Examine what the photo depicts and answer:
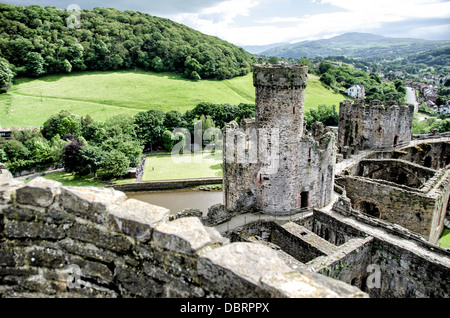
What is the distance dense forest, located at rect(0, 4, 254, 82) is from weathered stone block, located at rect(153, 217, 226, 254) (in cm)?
8502

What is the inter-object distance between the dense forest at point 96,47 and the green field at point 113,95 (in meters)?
3.67

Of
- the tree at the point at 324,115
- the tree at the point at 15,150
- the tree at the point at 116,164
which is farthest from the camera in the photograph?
the tree at the point at 324,115

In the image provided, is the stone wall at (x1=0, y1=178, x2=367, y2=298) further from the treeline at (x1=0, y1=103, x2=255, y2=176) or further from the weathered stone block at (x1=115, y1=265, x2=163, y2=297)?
the treeline at (x1=0, y1=103, x2=255, y2=176)

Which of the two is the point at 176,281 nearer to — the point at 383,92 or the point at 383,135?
the point at 383,135

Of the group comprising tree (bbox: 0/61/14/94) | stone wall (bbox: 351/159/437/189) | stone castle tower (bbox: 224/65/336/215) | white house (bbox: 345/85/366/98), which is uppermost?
tree (bbox: 0/61/14/94)

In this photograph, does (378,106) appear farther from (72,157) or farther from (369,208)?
(72,157)

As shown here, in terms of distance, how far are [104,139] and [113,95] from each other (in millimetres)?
25470

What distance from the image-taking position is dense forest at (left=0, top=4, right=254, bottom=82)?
3255 inches

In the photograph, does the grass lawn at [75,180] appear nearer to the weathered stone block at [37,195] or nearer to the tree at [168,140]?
the tree at [168,140]

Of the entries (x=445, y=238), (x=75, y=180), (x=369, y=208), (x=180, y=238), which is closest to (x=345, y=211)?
(x=369, y=208)

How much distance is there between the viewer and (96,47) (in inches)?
3629

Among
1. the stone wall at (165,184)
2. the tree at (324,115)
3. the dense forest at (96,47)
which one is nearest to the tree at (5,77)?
the dense forest at (96,47)

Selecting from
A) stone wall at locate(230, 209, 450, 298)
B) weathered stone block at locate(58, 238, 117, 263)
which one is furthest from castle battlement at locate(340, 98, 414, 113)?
weathered stone block at locate(58, 238, 117, 263)

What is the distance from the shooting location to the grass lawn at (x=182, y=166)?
4612 cm
